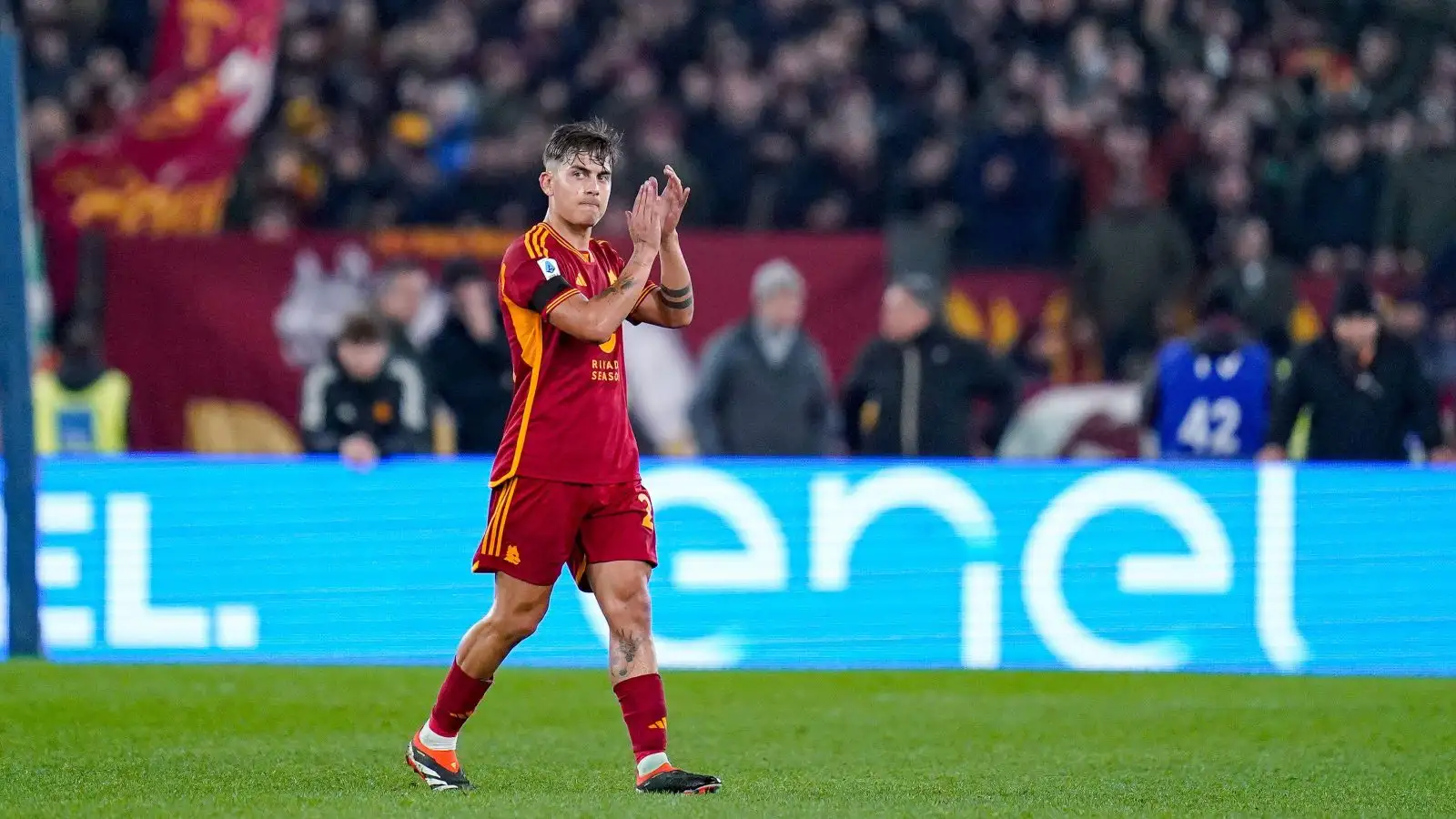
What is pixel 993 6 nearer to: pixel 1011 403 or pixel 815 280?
pixel 815 280

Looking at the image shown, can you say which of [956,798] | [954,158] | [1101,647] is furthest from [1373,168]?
[956,798]

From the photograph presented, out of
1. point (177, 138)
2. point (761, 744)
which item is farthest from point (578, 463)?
point (177, 138)

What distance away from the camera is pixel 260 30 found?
1335cm

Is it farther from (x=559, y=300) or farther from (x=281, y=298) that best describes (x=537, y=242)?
(x=281, y=298)

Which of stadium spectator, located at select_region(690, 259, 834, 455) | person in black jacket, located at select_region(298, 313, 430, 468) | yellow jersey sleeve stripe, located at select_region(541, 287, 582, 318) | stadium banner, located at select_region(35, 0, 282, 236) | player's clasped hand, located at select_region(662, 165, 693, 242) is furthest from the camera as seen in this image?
stadium banner, located at select_region(35, 0, 282, 236)

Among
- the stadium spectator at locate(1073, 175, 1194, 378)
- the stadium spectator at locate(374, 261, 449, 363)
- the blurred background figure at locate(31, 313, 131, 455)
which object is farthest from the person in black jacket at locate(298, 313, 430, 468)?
the stadium spectator at locate(1073, 175, 1194, 378)

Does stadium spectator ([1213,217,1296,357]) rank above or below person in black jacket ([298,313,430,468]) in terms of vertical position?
above

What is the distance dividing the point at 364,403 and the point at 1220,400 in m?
4.44

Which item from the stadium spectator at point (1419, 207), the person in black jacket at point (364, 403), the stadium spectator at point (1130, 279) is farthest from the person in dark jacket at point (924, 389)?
the stadium spectator at point (1419, 207)

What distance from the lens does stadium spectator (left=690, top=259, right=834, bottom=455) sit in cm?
1143

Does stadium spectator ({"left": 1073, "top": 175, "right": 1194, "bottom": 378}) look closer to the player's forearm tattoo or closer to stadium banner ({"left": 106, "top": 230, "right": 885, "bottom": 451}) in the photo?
stadium banner ({"left": 106, "top": 230, "right": 885, "bottom": 451})

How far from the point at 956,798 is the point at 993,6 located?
12.8m

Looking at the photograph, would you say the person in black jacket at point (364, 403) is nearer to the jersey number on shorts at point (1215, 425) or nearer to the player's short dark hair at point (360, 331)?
the player's short dark hair at point (360, 331)

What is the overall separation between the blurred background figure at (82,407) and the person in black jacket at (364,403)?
2030 mm
